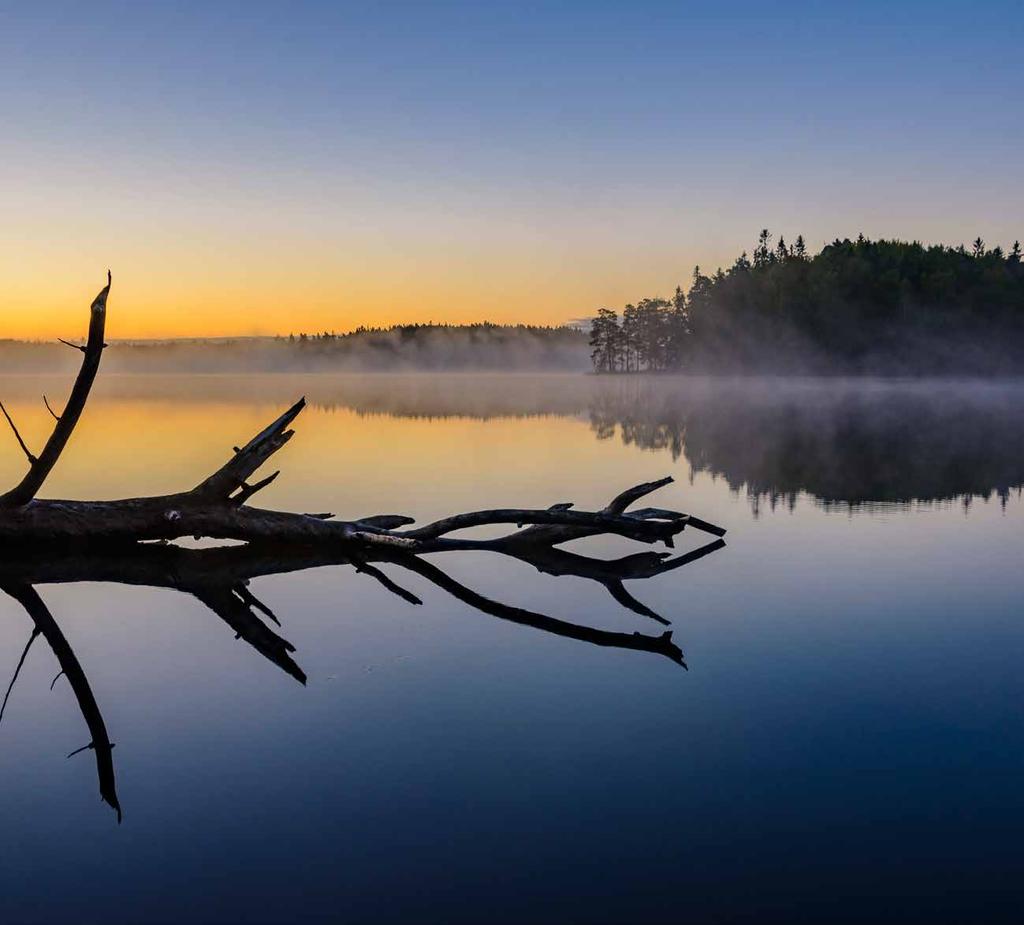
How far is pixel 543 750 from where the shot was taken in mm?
6895

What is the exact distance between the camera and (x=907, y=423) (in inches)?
1767

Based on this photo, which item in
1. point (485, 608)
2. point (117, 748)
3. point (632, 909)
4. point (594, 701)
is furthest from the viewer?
point (485, 608)

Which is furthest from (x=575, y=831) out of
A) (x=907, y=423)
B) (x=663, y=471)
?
(x=907, y=423)

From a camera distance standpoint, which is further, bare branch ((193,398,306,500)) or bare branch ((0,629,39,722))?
bare branch ((193,398,306,500))

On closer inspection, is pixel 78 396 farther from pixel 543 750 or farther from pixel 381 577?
pixel 543 750

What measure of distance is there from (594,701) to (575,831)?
7.40ft

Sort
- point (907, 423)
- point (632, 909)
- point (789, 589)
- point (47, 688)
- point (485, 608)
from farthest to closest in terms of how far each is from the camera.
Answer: point (907, 423)
point (789, 589)
point (485, 608)
point (47, 688)
point (632, 909)

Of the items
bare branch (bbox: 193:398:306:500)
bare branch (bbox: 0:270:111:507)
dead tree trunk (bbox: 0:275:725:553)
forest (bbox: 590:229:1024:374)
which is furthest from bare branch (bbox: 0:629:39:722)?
forest (bbox: 590:229:1024:374)

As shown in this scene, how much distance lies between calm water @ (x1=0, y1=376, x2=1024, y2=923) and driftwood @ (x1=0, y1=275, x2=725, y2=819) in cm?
42

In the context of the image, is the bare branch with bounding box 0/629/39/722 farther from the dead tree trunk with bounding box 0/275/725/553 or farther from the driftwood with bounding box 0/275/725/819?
the dead tree trunk with bounding box 0/275/725/553

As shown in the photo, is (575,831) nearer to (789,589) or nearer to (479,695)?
(479,695)

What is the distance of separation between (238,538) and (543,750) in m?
7.50

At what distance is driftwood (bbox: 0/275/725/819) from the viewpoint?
12.2 m

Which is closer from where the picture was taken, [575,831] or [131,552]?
[575,831]
